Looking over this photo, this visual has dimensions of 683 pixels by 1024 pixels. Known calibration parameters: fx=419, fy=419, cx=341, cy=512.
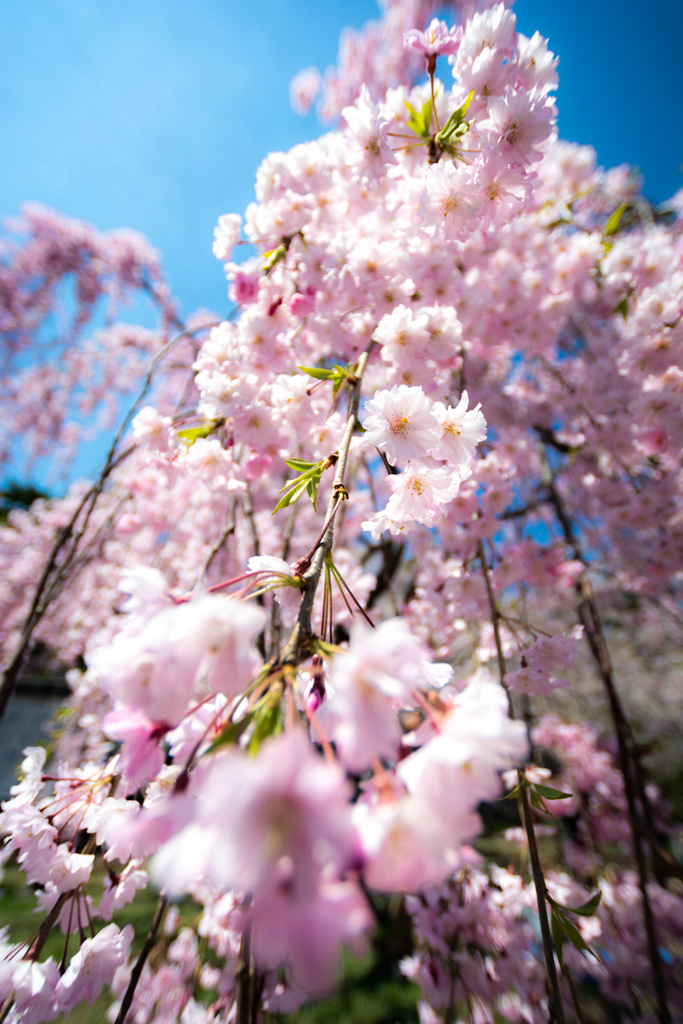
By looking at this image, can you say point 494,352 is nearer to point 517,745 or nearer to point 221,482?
point 221,482

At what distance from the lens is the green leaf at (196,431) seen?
127 cm

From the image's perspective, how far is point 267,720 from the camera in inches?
18.4

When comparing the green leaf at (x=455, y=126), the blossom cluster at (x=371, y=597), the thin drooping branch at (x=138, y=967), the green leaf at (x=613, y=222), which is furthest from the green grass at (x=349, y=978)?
the green leaf at (x=613, y=222)

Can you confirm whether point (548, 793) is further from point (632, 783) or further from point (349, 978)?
point (349, 978)

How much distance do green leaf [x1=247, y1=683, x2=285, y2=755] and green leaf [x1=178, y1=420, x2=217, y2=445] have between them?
3.18 feet

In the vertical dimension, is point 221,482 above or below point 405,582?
below

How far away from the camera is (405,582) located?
4.25 meters

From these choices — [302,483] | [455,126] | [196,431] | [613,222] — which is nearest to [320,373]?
[302,483]

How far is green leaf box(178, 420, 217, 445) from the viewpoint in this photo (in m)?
1.27

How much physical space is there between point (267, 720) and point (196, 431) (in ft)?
3.35

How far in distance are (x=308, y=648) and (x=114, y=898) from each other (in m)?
0.98

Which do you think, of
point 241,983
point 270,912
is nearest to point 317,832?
point 270,912

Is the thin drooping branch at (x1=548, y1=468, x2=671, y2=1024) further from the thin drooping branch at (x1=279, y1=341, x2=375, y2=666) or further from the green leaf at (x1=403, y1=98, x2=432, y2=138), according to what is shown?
the green leaf at (x1=403, y1=98, x2=432, y2=138)

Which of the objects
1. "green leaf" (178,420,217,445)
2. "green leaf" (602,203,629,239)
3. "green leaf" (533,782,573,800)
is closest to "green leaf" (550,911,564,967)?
"green leaf" (533,782,573,800)
